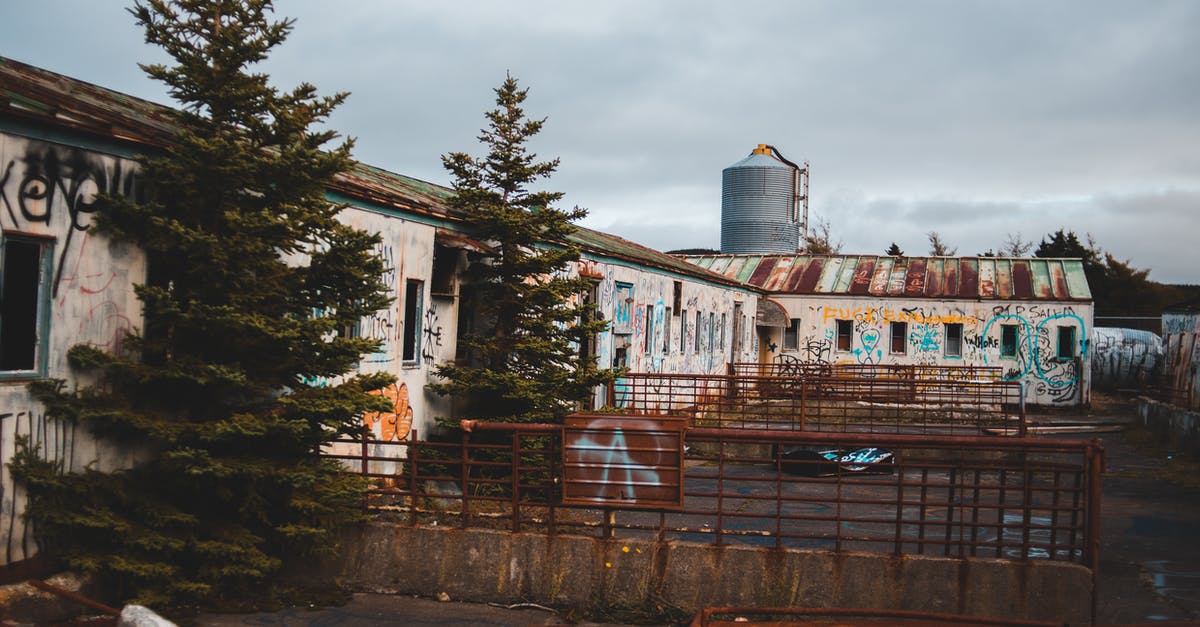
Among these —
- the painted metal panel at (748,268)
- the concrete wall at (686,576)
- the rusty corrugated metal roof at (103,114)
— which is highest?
the painted metal panel at (748,268)

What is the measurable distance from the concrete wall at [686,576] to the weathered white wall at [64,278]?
8.38 feet

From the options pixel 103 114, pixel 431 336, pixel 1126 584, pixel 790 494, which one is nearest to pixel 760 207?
pixel 790 494

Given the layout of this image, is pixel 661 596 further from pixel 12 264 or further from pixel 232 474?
pixel 12 264

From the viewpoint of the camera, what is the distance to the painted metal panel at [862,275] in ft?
107

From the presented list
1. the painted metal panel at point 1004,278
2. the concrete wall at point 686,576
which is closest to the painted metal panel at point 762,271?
the painted metal panel at point 1004,278

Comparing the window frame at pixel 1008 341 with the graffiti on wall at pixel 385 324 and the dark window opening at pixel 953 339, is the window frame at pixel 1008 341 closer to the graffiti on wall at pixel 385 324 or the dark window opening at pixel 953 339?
the dark window opening at pixel 953 339

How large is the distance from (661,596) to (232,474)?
3.72 metres

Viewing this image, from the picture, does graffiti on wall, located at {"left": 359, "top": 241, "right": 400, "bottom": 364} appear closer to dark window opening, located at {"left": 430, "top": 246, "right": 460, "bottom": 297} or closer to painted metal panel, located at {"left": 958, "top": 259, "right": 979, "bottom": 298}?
dark window opening, located at {"left": 430, "top": 246, "right": 460, "bottom": 297}

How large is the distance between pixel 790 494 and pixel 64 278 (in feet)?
34.2

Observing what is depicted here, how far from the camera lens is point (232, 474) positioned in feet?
23.9

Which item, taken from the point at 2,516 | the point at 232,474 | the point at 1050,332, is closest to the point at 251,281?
the point at 232,474

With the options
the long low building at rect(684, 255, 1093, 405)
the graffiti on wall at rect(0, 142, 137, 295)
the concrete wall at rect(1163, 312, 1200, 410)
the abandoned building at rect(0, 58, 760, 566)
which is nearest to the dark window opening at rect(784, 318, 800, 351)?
the long low building at rect(684, 255, 1093, 405)

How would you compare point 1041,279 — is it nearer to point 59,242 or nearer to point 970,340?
point 970,340

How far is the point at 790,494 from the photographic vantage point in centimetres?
1409
